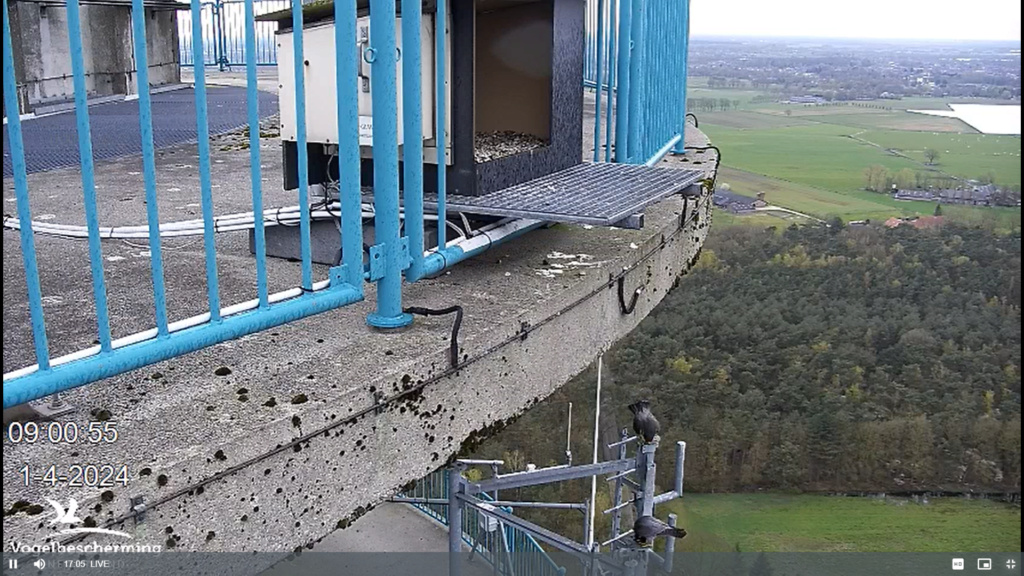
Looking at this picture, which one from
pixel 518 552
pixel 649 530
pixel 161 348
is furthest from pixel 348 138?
pixel 518 552

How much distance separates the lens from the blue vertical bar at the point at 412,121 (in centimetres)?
321

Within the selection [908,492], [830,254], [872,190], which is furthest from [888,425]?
[872,190]

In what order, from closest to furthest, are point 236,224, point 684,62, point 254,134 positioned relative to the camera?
point 254,134 → point 236,224 → point 684,62

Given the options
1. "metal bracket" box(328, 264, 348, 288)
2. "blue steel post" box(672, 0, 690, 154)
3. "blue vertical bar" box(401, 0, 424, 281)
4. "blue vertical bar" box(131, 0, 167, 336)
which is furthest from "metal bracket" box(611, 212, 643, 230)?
"blue steel post" box(672, 0, 690, 154)

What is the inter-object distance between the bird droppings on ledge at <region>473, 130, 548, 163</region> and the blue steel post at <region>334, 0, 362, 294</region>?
1.16 meters

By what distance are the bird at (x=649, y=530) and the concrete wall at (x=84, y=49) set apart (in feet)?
23.7

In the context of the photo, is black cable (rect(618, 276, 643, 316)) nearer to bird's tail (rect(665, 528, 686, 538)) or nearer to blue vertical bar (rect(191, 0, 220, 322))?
bird's tail (rect(665, 528, 686, 538))

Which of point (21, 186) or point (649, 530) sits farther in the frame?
point (649, 530)

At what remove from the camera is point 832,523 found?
37312 mm

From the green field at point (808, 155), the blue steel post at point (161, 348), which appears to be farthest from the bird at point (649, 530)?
the green field at point (808, 155)

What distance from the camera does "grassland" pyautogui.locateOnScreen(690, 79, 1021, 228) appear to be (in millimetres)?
53750

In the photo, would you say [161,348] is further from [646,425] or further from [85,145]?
[646,425]

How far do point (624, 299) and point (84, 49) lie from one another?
903 centimetres

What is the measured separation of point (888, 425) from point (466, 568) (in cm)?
3713
